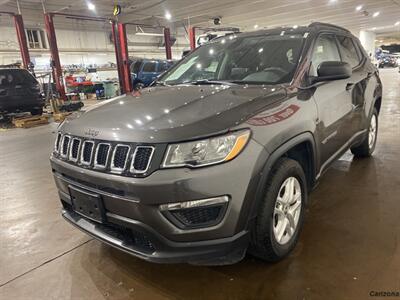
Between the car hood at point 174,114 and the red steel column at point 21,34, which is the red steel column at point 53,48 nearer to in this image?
the red steel column at point 21,34

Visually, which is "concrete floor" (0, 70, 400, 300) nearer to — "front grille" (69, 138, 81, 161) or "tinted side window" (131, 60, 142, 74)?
"front grille" (69, 138, 81, 161)


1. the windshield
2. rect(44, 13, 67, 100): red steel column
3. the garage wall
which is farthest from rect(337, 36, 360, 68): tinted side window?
the garage wall

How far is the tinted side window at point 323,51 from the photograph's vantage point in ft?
8.14

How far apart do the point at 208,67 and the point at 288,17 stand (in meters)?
19.7

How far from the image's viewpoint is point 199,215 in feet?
5.39

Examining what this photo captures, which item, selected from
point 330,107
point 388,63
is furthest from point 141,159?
point 388,63

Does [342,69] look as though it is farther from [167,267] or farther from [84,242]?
[84,242]

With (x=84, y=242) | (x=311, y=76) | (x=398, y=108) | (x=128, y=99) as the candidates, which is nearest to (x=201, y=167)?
(x=128, y=99)

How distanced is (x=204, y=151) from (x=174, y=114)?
1.06 feet

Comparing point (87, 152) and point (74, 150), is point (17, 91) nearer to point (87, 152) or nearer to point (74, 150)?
point (74, 150)

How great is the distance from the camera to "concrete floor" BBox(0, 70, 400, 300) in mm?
1903

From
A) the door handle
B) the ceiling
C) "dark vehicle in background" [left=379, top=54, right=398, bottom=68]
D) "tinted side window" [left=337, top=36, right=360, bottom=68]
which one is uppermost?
the ceiling

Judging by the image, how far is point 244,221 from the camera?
1717mm

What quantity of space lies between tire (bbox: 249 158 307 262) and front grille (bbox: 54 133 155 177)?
2.31 ft
